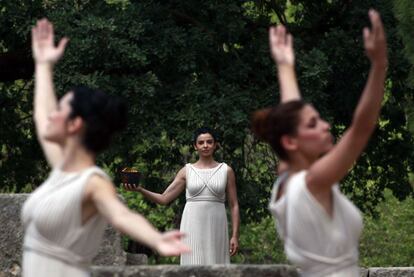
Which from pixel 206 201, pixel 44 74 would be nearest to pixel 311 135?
pixel 44 74

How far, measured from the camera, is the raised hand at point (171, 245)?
534 cm

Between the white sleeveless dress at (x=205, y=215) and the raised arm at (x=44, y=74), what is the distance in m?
6.16

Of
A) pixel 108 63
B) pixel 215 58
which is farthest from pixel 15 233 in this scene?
pixel 215 58

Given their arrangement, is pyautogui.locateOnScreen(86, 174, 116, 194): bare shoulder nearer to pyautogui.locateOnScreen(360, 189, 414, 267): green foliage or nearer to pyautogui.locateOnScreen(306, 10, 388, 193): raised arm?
pyautogui.locateOnScreen(306, 10, 388, 193): raised arm

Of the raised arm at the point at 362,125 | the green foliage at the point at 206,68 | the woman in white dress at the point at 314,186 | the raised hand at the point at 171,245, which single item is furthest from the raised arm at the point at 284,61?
the green foliage at the point at 206,68

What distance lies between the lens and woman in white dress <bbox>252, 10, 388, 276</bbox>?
5.59 m

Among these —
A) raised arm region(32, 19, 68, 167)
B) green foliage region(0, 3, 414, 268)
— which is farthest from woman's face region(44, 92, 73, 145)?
green foliage region(0, 3, 414, 268)

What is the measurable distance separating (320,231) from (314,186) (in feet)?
0.64

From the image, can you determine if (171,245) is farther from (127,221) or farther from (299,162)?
(299,162)

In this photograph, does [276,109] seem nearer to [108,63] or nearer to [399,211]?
[108,63]

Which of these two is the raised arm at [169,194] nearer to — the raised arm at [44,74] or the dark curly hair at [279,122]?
the raised arm at [44,74]

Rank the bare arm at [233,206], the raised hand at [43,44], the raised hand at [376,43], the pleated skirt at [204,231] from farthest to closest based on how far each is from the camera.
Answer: the pleated skirt at [204,231] < the bare arm at [233,206] < the raised hand at [43,44] < the raised hand at [376,43]

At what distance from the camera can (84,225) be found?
229 inches

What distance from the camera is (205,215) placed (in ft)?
42.3
